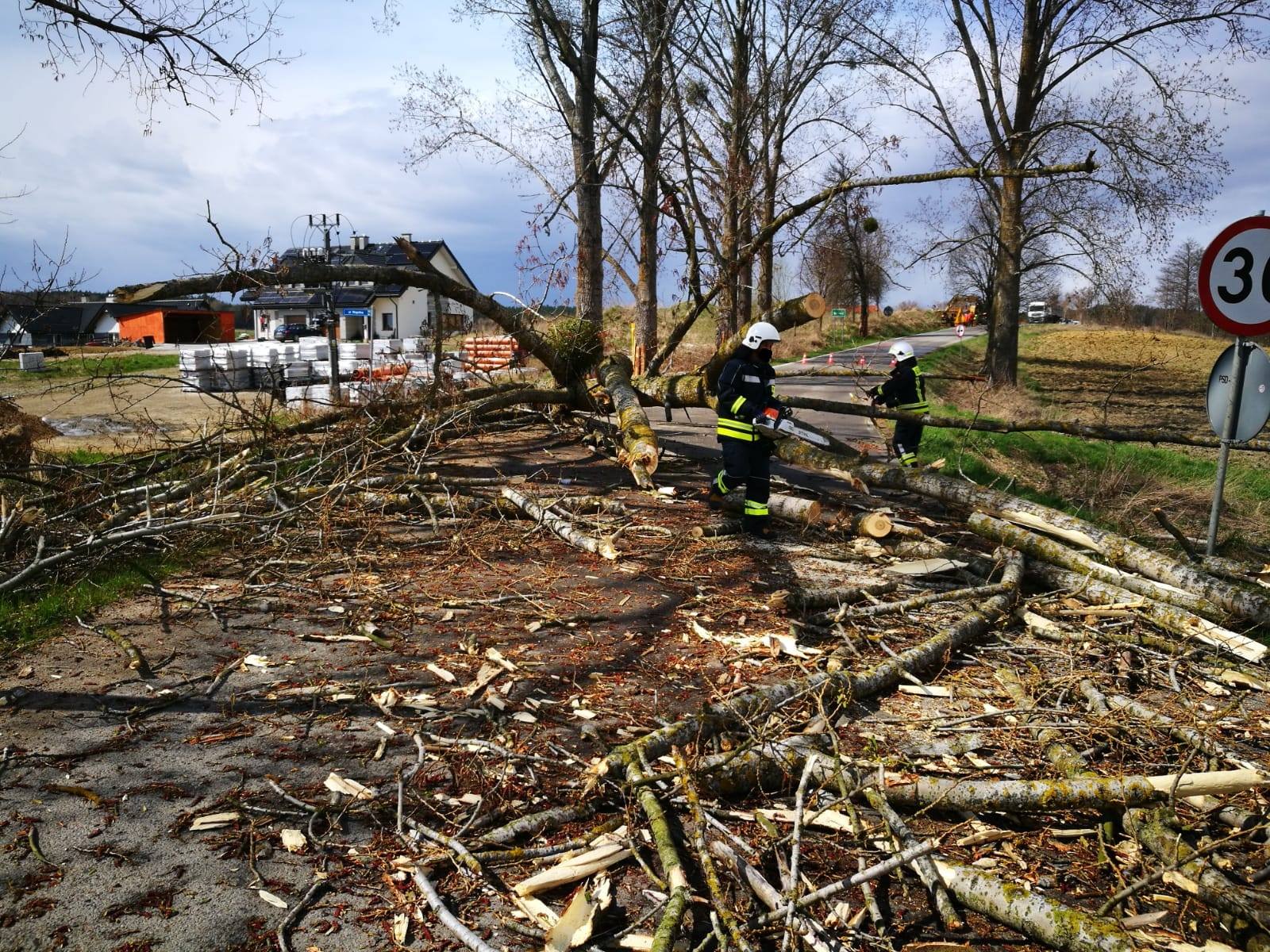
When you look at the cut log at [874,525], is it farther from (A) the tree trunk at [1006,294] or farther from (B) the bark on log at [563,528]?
(A) the tree trunk at [1006,294]

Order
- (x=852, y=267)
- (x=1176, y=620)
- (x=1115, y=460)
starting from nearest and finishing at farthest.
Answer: (x=1176, y=620)
(x=1115, y=460)
(x=852, y=267)

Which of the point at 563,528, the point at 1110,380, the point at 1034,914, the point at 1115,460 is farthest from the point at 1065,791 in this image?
the point at 1110,380

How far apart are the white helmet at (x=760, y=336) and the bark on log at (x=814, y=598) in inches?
105

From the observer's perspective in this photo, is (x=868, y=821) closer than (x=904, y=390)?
Yes

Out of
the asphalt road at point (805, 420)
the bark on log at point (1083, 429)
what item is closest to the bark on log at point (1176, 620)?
the bark on log at point (1083, 429)

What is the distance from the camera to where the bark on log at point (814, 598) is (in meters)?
5.88

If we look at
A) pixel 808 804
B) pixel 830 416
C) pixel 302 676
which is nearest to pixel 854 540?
pixel 808 804

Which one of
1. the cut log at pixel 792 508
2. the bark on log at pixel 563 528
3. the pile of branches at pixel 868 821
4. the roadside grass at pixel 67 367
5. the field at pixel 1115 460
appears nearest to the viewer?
the pile of branches at pixel 868 821

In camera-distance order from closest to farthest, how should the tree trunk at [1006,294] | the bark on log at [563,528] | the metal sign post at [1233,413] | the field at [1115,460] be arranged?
1. the metal sign post at [1233,413]
2. the bark on log at [563,528]
3. the field at [1115,460]
4. the tree trunk at [1006,294]

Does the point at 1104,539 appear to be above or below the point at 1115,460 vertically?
below

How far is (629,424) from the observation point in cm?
905

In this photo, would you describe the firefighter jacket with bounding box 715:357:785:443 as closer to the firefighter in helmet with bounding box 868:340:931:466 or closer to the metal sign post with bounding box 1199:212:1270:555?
the firefighter in helmet with bounding box 868:340:931:466

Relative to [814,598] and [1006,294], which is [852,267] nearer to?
[1006,294]

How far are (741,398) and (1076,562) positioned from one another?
2.96 m
